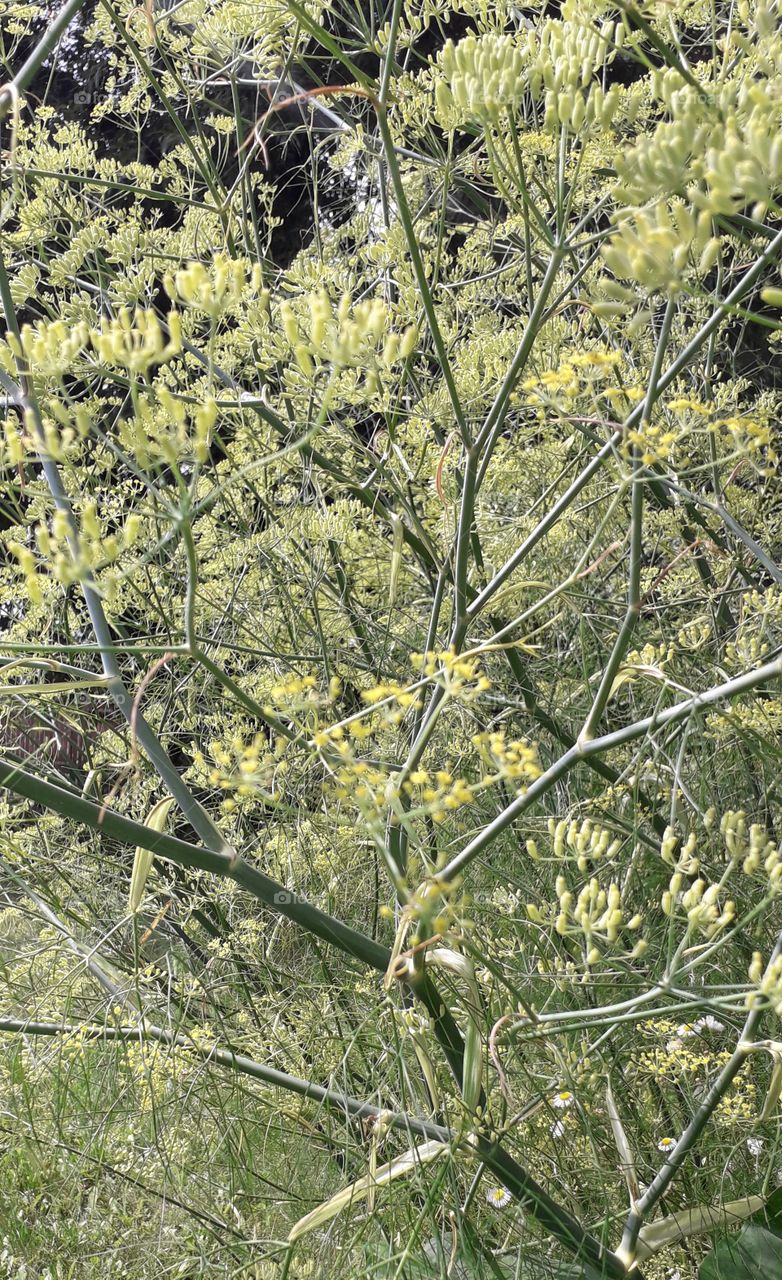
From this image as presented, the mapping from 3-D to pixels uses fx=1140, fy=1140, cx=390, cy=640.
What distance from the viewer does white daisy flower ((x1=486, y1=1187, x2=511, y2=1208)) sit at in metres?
2.01

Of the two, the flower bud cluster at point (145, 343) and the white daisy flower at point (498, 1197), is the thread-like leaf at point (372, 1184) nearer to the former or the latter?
the white daisy flower at point (498, 1197)

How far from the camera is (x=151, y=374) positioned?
3.87 m

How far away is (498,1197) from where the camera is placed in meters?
2.04

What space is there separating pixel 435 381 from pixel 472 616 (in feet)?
5.77

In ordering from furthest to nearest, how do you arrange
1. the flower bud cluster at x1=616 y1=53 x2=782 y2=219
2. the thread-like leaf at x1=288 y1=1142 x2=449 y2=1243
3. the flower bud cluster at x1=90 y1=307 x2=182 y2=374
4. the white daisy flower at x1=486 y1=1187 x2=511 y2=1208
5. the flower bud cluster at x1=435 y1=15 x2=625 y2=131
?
the white daisy flower at x1=486 y1=1187 x2=511 y2=1208
the thread-like leaf at x1=288 y1=1142 x2=449 y2=1243
the flower bud cluster at x1=435 y1=15 x2=625 y2=131
the flower bud cluster at x1=90 y1=307 x2=182 y2=374
the flower bud cluster at x1=616 y1=53 x2=782 y2=219

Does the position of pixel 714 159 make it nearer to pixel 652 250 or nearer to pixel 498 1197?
pixel 652 250

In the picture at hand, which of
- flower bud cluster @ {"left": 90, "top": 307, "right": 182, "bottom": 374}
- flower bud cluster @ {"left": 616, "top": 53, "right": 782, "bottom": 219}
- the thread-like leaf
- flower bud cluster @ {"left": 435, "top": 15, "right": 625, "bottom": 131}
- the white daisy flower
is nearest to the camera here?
flower bud cluster @ {"left": 616, "top": 53, "right": 782, "bottom": 219}

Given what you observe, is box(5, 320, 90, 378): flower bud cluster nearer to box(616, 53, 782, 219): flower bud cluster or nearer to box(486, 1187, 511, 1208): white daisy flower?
box(616, 53, 782, 219): flower bud cluster

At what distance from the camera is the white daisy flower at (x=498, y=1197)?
201 centimetres

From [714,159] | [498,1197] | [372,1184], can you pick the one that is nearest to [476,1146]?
[372,1184]

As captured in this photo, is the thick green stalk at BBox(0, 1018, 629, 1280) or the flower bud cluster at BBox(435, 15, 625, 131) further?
the thick green stalk at BBox(0, 1018, 629, 1280)

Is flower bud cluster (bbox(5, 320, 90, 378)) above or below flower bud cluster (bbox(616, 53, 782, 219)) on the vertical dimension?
below

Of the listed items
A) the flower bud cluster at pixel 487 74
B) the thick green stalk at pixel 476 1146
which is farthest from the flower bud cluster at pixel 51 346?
the thick green stalk at pixel 476 1146

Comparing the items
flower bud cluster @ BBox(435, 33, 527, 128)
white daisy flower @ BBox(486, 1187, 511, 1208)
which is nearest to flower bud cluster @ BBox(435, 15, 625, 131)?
flower bud cluster @ BBox(435, 33, 527, 128)
